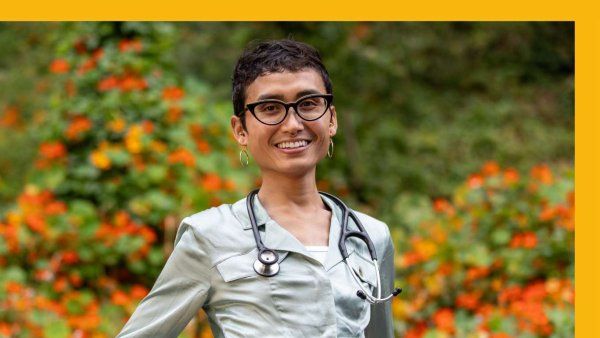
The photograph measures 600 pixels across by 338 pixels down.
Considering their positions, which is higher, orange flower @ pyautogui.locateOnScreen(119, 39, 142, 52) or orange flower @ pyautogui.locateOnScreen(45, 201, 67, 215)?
orange flower @ pyautogui.locateOnScreen(119, 39, 142, 52)

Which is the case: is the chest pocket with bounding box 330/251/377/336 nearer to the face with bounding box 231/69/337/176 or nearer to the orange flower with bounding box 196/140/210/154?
the face with bounding box 231/69/337/176

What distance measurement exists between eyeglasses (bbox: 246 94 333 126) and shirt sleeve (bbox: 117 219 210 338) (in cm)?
33

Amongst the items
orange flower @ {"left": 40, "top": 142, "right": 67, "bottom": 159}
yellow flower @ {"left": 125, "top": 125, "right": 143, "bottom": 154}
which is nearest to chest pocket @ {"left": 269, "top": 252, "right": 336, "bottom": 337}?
yellow flower @ {"left": 125, "top": 125, "right": 143, "bottom": 154}

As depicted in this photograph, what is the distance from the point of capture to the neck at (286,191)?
2.41 m

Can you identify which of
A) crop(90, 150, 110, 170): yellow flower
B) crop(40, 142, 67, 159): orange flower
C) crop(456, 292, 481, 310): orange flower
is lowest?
crop(456, 292, 481, 310): orange flower

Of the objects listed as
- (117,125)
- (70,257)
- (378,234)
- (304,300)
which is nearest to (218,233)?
(304,300)

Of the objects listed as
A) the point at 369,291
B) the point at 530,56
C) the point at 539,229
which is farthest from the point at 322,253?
the point at 530,56

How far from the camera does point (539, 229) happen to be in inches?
231

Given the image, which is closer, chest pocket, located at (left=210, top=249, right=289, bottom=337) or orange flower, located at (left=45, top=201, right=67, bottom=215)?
chest pocket, located at (left=210, top=249, right=289, bottom=337)

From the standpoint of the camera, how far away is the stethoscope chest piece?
2.23 metres

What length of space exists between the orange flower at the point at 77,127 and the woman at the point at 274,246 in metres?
3.90

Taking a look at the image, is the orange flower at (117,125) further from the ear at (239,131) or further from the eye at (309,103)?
the eye at (309,103)

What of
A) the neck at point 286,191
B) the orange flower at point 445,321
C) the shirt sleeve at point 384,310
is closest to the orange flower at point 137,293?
the orange flower at point 445,321

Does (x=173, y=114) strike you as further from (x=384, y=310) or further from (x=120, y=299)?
(x=384, y=310)
